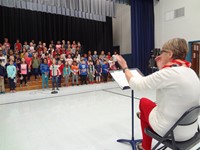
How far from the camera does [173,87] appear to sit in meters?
1.09

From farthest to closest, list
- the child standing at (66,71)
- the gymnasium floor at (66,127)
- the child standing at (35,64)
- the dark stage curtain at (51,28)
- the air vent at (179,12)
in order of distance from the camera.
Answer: the dark stage curtain at (51,28) → the air vent at (179,12) → the child standing at (66,71) → the child standing at (35,64) → the gymnasium floor at (66,127)

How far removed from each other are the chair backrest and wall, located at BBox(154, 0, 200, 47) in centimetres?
833

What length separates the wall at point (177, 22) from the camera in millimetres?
8175

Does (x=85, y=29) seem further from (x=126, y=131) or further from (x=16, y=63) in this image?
(x=126, y=131)

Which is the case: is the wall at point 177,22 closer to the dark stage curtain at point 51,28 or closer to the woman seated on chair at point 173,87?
the dark stage curtain at point 51,28

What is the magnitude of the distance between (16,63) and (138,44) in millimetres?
6818

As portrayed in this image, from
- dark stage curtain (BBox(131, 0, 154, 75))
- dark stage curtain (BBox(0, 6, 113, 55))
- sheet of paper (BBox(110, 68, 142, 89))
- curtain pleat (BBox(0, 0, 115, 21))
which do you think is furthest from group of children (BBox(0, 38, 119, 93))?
sheet of paper (BBox(110, 68, 142, 89))

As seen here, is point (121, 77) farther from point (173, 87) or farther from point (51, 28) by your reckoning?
point (51, 28)

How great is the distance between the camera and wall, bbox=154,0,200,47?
8.18 meters

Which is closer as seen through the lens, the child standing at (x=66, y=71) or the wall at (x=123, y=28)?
the child standing at (x=66, y=71)

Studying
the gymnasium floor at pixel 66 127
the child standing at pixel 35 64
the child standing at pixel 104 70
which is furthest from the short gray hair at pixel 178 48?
the child standing at pixel 104 70

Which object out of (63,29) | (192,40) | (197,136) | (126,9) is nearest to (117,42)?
(126,9)

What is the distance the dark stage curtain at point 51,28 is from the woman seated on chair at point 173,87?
1061 centimetres

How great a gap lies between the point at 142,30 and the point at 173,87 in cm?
990
